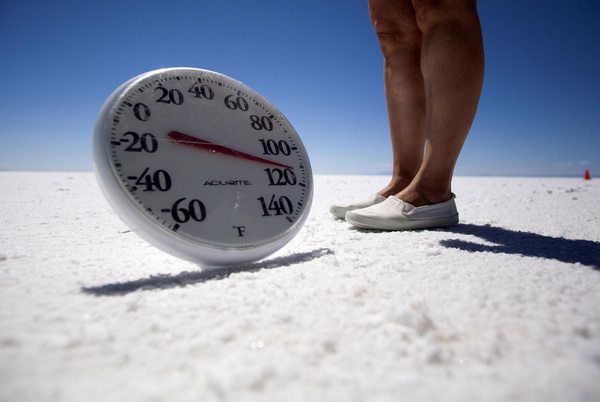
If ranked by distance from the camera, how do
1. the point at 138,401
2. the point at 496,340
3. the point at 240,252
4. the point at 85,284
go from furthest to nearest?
the point at 240,252, the point at 85,284, the point at 496,340, the point at 138,401

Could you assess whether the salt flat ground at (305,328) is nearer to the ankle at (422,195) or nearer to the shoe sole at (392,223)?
the shoe sole at (392,223)

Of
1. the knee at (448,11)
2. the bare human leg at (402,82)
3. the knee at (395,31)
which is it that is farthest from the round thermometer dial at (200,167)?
the knee at (395,31)

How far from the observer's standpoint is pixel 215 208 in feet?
3.02

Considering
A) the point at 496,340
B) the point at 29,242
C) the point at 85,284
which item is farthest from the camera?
the point at 29,242

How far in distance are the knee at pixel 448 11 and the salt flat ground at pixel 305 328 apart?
1.10 metres

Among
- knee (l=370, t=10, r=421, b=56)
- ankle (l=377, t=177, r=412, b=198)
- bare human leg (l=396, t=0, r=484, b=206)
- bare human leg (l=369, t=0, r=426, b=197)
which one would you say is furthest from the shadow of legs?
knee (l=370, t=10, r=421, b=56)

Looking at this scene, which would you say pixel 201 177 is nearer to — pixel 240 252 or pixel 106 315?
pixel 240 252

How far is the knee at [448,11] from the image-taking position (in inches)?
56.8

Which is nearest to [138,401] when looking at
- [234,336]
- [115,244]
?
[234,336]

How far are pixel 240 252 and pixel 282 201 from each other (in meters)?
0.25

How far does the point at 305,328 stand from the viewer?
569mm

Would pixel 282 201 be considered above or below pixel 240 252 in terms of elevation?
above

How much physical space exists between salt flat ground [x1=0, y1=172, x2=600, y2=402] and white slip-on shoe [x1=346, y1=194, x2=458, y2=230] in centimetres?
46

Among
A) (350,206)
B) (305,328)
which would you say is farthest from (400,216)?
(305,328)
